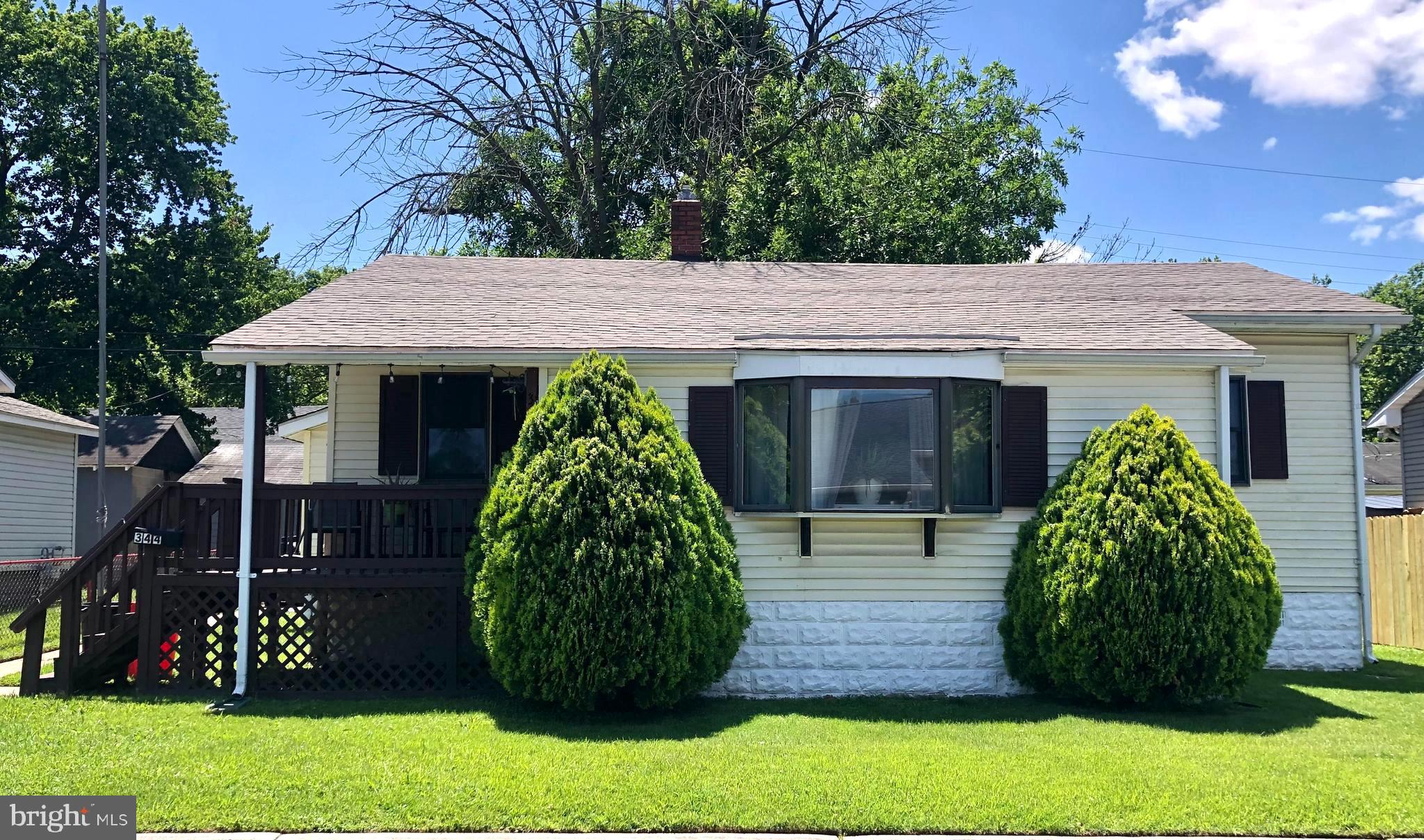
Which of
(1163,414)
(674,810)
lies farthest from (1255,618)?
(674,810)

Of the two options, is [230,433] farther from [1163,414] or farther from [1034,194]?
[1163,414]

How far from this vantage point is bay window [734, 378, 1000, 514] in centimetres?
885

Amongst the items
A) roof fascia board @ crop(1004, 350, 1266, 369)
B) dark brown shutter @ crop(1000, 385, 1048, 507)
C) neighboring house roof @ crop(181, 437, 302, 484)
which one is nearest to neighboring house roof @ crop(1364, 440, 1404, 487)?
roof fascia board @ crop(1004, 350, 1266, 369)

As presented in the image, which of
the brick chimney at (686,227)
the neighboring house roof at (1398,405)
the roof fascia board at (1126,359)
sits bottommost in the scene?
the roof fascia board at (1126,359)

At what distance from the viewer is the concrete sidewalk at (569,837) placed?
17.6 ft

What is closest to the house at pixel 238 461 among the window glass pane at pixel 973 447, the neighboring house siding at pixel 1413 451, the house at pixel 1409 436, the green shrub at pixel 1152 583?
the window glass pane at pixel 973 447

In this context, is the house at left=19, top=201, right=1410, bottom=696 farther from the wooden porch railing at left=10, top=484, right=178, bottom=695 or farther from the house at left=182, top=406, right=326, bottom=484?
the house at left=182, top=406, right=326, bottom=484

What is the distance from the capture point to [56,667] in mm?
8766

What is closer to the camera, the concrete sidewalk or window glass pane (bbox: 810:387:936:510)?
the concrete sidewalk

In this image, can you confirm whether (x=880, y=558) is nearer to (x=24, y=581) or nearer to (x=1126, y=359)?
(x=1126, y=359)

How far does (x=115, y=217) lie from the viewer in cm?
2788

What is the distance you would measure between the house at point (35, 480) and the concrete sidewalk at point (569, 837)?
52.3 feet

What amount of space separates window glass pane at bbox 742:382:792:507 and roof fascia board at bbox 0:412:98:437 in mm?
15447

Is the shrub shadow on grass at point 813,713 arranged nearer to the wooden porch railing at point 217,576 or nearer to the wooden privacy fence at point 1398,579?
the wooden porch railing at point 217,576
